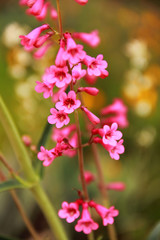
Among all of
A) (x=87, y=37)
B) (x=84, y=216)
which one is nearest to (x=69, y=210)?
(x=84, y=216)

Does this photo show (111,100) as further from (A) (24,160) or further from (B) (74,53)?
(B) (74,53)

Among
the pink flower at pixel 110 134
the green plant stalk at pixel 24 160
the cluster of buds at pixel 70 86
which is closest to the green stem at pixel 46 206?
the green plant stalk at pixel 24 160

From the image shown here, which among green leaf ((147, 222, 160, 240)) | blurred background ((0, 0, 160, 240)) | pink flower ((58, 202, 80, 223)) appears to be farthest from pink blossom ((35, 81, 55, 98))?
blurred background ((0, 0, 160, 240))

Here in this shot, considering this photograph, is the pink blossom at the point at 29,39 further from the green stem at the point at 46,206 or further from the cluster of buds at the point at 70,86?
the green stem at the point at 46,206

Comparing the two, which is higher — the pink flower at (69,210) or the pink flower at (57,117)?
the pink flower at (57,117)

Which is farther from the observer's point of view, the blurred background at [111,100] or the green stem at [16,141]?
the blurred background at [111,100]

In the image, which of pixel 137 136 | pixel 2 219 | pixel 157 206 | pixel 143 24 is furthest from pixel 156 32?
pixel 2 219

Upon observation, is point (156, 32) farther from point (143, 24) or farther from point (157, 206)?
point (157, 206)

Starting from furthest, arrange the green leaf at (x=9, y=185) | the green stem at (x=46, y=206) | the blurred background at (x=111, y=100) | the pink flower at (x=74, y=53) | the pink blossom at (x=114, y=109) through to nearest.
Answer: the blurred background at (x=111, y=100), the pink blossom at (x=114, y=109), the green stem at (x=46, y=206), the green leaf at (x=9, y=185), the pink flower at (x=74, y=53)
